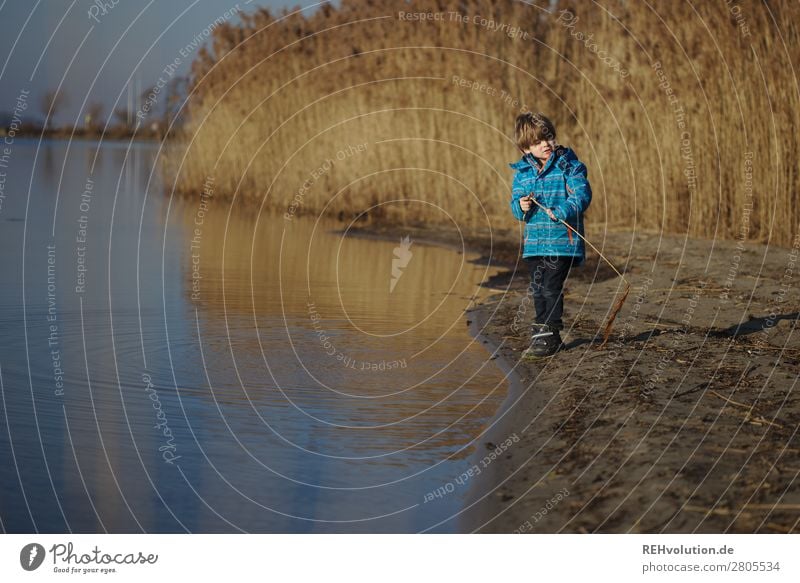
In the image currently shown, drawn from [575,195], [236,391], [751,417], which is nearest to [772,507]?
[751,417]

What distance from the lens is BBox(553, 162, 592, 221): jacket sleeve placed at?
7953 mm

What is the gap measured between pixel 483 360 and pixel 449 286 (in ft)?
13.4

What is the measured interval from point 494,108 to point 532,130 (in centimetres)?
1086

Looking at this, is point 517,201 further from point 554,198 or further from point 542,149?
point 542,149

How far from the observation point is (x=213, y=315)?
10281 mm

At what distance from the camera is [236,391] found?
7527 millimetres

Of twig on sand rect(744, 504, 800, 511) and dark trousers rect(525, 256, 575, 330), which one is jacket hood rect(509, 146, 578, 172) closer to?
dark trousers rect(525, 256, 575, 330)

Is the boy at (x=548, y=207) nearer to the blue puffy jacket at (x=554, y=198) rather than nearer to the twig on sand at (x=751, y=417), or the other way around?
the blue puffy jacket at (x=554, y=198)

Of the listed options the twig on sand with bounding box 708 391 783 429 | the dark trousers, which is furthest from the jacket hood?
the twig on sand with bounding box 708 391 783 429

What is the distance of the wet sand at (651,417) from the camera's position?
5137 millimetres

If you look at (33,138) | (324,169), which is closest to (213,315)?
(324,169)

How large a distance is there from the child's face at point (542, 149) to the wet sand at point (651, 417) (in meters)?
1.25

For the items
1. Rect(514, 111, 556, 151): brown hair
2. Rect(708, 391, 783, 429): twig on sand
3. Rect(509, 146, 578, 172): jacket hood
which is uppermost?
Rect(514, 111, 556, 151): brown hair

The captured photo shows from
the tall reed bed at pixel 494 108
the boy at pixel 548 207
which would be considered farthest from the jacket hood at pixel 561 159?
the tall reed bed at pixel 494 108
